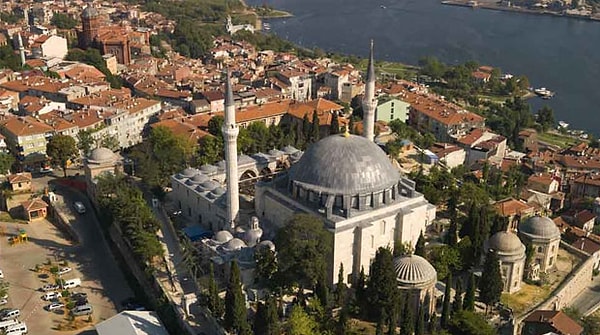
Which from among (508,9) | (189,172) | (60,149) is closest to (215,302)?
(189,172)

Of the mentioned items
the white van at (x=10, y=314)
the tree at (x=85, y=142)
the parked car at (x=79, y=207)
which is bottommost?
the white van at (x=10, y=314)

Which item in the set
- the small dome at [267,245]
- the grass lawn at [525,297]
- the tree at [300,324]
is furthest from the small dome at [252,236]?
the grass lawn at [525,297]

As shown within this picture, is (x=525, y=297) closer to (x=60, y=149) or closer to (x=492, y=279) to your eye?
(x=492, y=279)

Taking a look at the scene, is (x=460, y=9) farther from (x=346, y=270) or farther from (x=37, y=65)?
(x=346, y=270)

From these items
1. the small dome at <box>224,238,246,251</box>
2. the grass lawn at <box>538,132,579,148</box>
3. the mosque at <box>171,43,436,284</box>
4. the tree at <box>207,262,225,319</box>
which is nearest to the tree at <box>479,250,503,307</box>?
the mosque at <box>171,43,436,284</box>

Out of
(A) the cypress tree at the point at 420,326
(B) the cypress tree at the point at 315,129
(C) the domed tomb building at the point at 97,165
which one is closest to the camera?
(A) the cypress tree at the point at 420,326

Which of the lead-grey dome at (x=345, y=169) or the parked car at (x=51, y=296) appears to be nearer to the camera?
the lead-grey dome at (x=345, y=169)

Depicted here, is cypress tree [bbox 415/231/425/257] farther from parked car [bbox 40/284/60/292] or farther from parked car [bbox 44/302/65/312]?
parked car [bbox 40/284/60/292]

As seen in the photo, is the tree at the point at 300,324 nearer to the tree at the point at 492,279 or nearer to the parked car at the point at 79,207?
the tree at the point at 492,279
